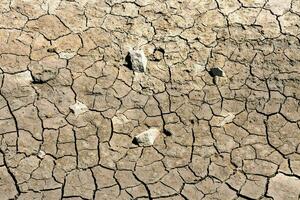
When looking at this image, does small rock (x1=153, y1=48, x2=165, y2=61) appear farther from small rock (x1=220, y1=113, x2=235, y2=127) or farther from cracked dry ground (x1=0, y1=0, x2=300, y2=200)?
small rock (x1=220, y1=113, x2=235, y2=127)

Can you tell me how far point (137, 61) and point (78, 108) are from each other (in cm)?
67

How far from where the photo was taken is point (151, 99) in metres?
4.61

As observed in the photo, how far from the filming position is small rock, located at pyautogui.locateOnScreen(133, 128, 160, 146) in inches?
171

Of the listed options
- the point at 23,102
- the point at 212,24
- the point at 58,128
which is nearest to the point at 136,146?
the point at 58,128

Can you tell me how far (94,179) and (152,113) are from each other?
0.74 meters

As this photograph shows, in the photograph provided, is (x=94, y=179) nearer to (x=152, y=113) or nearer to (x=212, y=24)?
(x=152, y=113)

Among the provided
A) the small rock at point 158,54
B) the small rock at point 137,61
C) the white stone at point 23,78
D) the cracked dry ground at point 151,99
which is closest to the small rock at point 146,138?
the cracked dry ground at point 151,99

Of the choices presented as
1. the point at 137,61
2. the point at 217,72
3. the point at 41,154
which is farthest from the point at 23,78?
the point at 217,72

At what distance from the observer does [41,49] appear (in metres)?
4.84

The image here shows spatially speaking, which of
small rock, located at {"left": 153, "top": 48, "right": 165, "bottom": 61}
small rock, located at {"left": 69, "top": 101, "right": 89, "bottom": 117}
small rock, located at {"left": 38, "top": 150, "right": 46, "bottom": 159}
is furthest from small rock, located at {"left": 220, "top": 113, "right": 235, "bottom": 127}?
small rock, located at {"left": 38, "top": 150, "right": 46, "bottom": 159}

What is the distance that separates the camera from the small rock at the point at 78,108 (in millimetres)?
4500

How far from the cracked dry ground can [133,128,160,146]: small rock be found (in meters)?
0.04

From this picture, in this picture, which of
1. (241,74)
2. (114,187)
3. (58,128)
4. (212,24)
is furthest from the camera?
(212,24)

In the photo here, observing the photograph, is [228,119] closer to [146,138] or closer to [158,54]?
[146,138]
